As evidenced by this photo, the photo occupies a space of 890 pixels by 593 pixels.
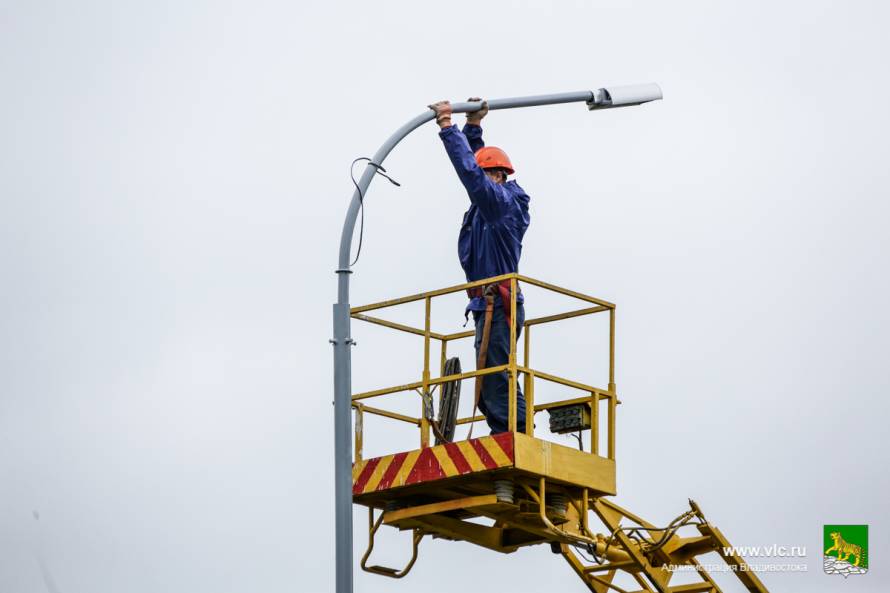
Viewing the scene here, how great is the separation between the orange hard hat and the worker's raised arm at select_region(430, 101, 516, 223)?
1.82ft

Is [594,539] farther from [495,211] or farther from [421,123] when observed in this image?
[421,123]

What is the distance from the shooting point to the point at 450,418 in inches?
771

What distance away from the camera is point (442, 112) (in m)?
18.0

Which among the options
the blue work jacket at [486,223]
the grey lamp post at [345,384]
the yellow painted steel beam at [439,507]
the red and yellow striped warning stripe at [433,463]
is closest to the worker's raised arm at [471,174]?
the blue work jacket at [486,223]

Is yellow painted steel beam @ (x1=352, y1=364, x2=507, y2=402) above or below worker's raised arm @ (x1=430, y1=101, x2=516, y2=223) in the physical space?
below

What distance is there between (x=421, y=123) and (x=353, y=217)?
112 cm

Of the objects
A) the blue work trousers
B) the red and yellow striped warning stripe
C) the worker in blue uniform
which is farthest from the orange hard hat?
the red and yellow striped warning stripe

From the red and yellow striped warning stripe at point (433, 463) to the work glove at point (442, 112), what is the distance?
309cm

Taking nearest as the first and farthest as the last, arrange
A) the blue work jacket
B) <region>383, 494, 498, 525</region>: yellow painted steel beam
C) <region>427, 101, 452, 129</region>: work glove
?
<region>427, 101, 452, 129</region>: work glove < the blue work jacket < <region>383, 494, 498, 525</region>: yellow painted steel beam

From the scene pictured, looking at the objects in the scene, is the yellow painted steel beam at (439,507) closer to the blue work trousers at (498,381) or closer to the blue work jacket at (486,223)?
the blue work trousers at (498,381)

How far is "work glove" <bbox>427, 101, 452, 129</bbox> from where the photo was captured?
17.9m

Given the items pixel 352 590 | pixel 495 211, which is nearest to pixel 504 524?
pixel 495 211

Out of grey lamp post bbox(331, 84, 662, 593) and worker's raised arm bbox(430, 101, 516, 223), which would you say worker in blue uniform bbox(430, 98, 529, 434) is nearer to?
worker's raised arm bbox(430, 101, 516, 223)

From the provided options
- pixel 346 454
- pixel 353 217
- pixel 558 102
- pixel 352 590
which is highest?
pixel 558 102
